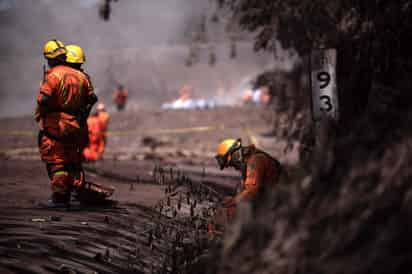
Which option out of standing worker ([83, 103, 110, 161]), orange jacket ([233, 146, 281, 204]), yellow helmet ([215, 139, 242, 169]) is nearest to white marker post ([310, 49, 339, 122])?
orange jacket ([233, 146, 281, 204])

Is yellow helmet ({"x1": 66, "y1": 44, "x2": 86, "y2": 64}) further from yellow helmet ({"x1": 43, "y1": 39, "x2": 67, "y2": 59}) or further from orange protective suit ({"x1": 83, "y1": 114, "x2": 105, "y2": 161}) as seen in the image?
orange protective suit ({"x1": 83, "y1": 114, "x2": 105, "y2": 161})

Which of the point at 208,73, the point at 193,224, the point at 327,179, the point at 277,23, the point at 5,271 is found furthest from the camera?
the point at 208,73

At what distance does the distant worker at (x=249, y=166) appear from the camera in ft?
24.0

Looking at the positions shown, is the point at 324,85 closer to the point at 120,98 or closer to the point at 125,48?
the point at 120,98

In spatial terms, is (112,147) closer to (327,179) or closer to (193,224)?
(193,224)

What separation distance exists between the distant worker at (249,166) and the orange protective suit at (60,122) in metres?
1.68

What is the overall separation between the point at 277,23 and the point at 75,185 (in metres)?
7.06

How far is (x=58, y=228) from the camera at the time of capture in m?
6.89

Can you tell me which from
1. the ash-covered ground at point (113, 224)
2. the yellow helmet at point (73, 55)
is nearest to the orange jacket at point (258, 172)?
the ash-covered ground at point (113, 224)

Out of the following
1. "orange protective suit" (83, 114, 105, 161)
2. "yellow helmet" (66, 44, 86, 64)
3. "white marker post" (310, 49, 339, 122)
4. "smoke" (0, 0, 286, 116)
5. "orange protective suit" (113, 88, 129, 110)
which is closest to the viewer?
"white marker post" (310, 49, 339, 122)

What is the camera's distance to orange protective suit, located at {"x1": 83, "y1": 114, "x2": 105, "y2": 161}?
19.1 metres

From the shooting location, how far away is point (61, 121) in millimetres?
8039

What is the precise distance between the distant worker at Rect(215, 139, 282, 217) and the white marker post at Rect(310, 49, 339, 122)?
0.70 meters

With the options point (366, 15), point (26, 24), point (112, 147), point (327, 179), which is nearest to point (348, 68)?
point (366, 15)
